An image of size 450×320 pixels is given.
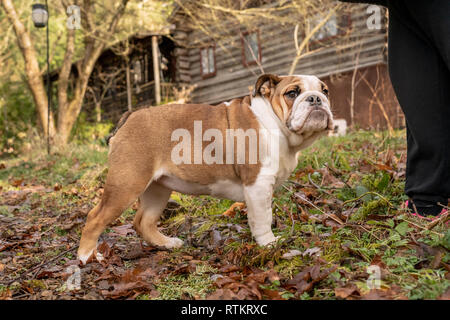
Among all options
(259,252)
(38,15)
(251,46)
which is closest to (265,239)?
(259,252)

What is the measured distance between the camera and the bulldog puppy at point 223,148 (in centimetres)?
277

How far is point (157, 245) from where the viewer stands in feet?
10.6

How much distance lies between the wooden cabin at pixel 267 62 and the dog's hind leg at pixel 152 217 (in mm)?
6686

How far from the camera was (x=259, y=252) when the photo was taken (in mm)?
2619

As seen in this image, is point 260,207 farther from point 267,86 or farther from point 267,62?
point 267,62

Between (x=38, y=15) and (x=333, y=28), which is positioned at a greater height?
(x=38, y=15)

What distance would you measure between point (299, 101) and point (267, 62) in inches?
523

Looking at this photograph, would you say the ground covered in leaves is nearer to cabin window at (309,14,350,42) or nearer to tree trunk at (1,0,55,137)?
tree trunk at (1,0,55,137)

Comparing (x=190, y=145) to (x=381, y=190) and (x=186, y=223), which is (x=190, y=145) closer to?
(x=186, y=223)

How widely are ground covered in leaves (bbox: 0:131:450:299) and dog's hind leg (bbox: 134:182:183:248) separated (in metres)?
0.11

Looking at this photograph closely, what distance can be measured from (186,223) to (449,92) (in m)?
2.26

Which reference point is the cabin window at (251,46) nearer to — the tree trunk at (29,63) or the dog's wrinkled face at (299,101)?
the tree trunk at (29,63)

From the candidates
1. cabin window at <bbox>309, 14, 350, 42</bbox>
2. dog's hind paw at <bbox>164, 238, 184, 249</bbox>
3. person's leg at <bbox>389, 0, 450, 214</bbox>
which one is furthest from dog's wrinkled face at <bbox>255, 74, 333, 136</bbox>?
cabin window at <bbox>309, 14, 350, 42</bbox>

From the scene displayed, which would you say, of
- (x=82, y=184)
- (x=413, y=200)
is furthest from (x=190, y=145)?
(x=82, y=184)
